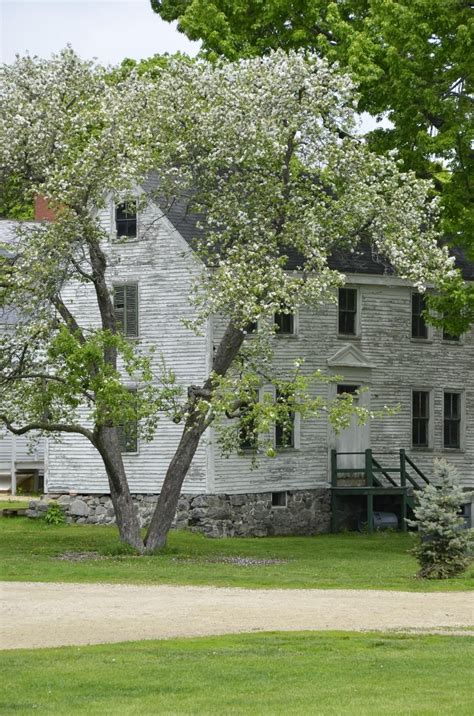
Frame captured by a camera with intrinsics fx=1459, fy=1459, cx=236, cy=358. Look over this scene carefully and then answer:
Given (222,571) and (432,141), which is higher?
(432,141)

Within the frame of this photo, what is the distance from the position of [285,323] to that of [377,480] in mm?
5462

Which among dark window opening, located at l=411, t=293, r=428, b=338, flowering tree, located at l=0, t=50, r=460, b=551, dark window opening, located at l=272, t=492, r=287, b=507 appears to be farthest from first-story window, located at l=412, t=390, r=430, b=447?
flowering tree, located at l=0, t=50, r=460, b=551

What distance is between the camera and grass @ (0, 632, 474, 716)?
13.3 meters

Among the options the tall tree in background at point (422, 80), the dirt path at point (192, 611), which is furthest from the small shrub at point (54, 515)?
the dirt path at point (192, 611)

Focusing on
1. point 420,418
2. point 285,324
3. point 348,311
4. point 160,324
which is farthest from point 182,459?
point 420,418

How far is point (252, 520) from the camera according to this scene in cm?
4031

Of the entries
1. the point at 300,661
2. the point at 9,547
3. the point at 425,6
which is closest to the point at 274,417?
the point at 9,547

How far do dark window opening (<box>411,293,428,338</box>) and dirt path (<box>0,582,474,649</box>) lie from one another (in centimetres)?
2068

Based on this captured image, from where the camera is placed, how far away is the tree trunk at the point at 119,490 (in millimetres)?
32312

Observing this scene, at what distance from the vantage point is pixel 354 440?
1697 inches

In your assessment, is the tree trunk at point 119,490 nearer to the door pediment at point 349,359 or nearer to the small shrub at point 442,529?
the small shrub at point 442,529

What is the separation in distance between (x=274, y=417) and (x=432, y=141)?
8.63 m

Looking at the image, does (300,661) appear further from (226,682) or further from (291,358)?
(291,358)

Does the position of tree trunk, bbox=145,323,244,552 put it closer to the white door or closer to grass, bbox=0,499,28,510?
the white door
